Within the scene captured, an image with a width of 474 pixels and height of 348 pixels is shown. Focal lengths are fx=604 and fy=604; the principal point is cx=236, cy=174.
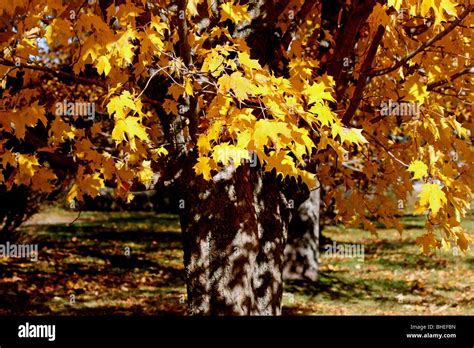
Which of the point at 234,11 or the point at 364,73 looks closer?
the point at 234,11

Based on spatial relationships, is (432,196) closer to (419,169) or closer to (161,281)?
(419,169)

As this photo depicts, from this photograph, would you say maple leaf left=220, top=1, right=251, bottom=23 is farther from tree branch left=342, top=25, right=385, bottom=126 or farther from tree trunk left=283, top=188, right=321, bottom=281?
tree trunk left=283, top=188, right=321, bottom=281

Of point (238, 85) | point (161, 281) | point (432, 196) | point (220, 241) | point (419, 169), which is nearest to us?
point (238, 85)

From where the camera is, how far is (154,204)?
26391 millimetres

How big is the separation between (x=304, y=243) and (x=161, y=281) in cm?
295

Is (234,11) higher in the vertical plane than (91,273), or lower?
higher

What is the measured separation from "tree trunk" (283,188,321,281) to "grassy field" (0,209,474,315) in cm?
41

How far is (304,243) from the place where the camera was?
12.2 m

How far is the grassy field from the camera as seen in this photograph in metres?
9.85

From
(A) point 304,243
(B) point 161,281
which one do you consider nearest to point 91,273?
(B) point 161,281

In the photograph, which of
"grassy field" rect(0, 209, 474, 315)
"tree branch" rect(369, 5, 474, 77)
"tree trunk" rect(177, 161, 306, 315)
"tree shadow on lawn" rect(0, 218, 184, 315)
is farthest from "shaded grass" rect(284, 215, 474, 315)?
"tree branch" rect(369, 5, 474, 77)

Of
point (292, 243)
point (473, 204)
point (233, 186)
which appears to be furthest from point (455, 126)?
point (473, 204)

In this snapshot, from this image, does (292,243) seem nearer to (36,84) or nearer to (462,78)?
(462,78)

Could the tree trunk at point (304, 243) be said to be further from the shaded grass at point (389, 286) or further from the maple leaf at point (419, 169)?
the maple leaf at point (419, 169)
